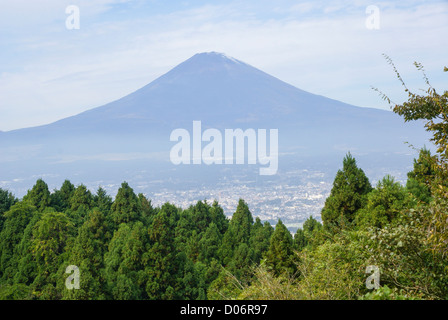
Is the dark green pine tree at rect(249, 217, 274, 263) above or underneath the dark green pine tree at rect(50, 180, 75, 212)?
underneath

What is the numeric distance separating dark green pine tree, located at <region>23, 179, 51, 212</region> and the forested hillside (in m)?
0.06

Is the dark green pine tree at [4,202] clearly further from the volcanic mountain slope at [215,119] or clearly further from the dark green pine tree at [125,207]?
the volcanic mountain slope at [215,119]

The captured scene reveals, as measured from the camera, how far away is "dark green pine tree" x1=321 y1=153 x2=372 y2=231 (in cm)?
A: 1661

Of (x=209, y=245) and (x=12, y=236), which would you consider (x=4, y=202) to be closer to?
(x=12, y=236)

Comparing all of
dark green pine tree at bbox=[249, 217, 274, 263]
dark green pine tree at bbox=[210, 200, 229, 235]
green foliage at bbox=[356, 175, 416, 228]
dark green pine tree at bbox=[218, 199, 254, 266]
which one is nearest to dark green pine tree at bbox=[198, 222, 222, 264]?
dark green pine tree at bbox=[218, 199, 254, 266]

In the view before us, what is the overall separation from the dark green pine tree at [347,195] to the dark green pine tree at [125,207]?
9547mm

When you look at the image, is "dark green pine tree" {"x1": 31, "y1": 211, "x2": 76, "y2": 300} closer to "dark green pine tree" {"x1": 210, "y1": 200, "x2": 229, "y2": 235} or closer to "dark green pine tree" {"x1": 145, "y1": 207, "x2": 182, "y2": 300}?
"dark green pine tree" {"x1": 145, "y1": 207, "x2": 182, "y2": 300}

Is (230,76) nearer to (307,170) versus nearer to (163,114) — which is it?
(163,114)

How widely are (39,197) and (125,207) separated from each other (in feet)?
15.1

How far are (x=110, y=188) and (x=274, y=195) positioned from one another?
112ft

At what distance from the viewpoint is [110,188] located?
9562 centimetres

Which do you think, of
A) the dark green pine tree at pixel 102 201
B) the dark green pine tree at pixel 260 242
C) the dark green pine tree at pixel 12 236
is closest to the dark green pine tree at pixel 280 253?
the dark green pine tree at pixel 260 242

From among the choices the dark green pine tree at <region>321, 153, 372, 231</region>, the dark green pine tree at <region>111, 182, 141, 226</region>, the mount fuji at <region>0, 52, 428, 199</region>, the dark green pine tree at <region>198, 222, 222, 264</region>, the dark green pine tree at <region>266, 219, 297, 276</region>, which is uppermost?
the mount fuji at <region>0, 52, 428, 199</region>

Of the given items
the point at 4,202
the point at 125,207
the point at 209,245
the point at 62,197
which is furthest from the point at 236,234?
Result: the point at 4,202
